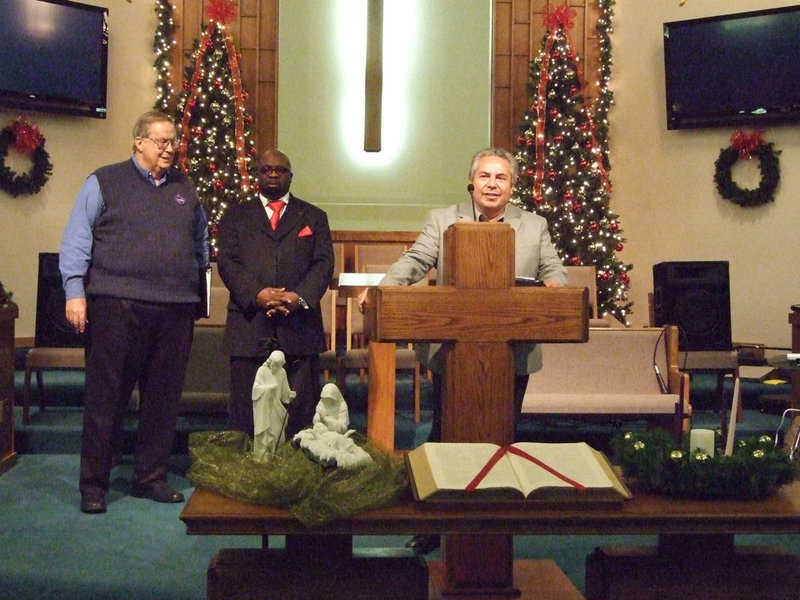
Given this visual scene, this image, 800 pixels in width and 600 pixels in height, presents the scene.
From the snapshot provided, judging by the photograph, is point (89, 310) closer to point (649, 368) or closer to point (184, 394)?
point (184, 394)

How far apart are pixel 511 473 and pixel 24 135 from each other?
268 inches

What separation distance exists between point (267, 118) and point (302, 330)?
17.0 feet

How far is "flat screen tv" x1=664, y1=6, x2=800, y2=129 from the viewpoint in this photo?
7473mm

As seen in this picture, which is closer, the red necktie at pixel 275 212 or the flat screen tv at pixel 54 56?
the red necktie at pixel 275 212

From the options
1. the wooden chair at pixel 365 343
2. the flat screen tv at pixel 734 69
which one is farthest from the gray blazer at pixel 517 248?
the flat screen tv at pixel 734 69

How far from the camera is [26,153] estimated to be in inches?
305

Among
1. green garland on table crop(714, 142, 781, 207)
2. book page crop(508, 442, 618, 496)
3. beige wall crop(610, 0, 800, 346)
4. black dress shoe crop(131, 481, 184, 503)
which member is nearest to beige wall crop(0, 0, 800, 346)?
beige wall crop(610, 0, 800, 346)

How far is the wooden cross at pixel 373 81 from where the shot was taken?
23.5 feet

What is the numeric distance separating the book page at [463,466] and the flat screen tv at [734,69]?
6.51 metres

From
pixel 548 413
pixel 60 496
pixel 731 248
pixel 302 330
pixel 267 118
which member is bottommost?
pixel 60 496

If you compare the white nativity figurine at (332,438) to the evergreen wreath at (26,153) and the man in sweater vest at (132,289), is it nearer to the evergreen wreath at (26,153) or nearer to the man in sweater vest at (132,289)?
the man in sweater vest at (132,289)

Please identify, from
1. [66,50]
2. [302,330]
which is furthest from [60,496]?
[66,50]

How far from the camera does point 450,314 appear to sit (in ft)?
6.57

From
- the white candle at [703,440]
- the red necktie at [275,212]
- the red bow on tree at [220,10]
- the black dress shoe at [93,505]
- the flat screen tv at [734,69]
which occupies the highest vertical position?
the red bow on tree at [220,10]
